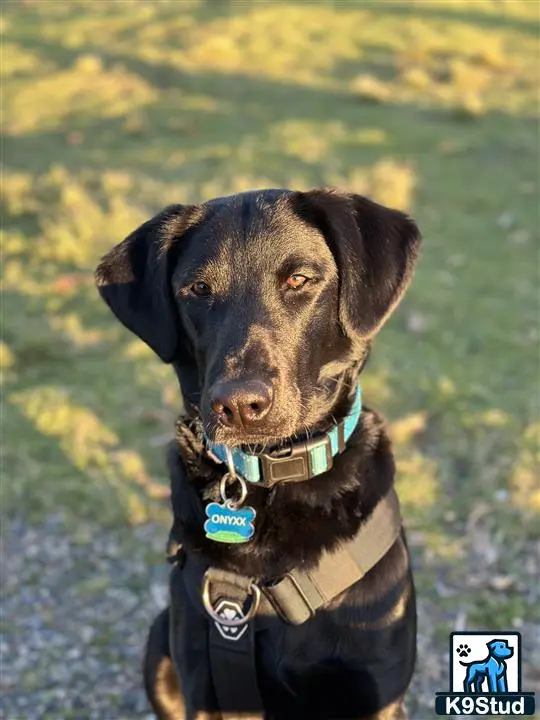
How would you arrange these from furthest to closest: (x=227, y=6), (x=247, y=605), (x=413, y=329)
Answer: (x=227, y=6), (x=413, y=329), (x=247, y=605)

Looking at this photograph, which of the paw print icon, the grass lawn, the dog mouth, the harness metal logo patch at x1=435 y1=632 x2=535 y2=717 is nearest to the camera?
the dog mouth

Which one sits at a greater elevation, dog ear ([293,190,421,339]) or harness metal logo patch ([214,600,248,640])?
dog ear ([293,190,421,339])

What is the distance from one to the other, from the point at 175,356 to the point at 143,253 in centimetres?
35

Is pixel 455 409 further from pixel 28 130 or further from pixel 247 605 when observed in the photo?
pixel 28 130

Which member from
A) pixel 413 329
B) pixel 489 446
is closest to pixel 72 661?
pixel 489 446

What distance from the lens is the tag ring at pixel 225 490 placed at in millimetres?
2436

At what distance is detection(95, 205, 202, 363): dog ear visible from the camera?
257cm

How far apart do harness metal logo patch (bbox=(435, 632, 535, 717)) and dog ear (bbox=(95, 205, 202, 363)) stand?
1602 millimetres

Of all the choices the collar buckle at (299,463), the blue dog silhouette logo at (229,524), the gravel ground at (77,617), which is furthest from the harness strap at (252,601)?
the gravel ground at (77,617)

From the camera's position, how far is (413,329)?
596 centimetres

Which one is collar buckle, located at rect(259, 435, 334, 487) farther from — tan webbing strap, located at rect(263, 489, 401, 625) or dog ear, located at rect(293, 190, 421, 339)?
dog ear, located at rect(293, 190, 421, 339)

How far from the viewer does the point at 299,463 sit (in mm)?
2441

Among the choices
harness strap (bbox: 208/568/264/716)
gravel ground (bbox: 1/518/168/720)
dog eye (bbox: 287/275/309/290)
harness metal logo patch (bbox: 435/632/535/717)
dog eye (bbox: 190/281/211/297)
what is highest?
dog eye (bbox: 287/275/309/290)

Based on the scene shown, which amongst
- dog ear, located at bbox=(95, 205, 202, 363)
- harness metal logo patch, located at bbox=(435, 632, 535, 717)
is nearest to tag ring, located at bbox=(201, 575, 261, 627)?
dog ear, located at bbox=(95, 205, 202, 363)
